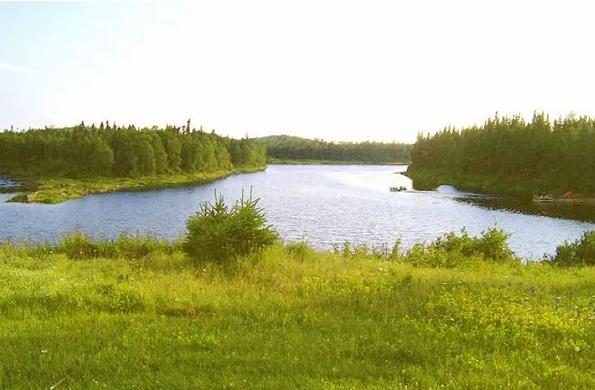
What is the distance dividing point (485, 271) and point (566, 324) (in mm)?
9617

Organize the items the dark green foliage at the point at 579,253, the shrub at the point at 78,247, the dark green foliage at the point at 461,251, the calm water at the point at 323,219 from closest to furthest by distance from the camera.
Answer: the shrub at the point at 78,247 < the dark green foliage at the point at 461,251 < the dark green foliage at the point at 579,253 < the calm water at the point at 323,219

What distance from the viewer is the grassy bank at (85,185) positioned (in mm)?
81725

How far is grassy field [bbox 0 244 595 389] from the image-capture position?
8.55 m

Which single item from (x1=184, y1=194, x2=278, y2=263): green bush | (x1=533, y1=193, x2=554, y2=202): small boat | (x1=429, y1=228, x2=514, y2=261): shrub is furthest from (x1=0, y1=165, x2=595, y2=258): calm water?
(x1=184, y1=194, x2=278, y2=263): green bush

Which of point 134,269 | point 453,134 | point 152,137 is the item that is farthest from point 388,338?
point 453,134

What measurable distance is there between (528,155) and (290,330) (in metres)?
113

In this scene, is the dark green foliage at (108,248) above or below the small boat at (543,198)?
above

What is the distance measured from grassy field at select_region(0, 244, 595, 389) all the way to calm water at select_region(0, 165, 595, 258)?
22.8 metres

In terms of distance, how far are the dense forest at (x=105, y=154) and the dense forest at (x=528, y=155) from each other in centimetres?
6987

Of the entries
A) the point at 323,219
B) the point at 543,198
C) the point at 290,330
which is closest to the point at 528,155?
the point at 543,198

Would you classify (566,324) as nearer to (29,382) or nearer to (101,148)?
(29,382)

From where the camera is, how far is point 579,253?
27.8 meters

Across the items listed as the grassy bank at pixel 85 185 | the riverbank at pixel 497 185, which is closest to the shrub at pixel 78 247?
the grassy bank at pixel 85 185

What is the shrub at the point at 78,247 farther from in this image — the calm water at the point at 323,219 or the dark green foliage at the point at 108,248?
the calm water at the point at 323,219
